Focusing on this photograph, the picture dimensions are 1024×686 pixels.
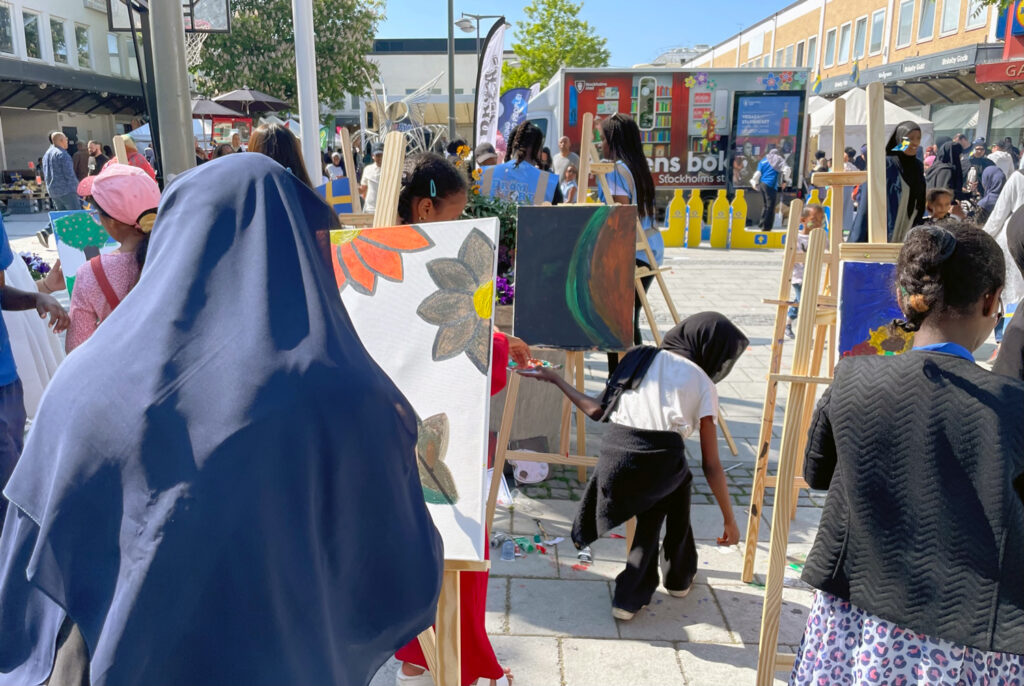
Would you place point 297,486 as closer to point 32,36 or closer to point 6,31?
point 6,31

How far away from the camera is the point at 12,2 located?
2652 centimetres

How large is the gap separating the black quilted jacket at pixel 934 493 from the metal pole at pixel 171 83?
426cm

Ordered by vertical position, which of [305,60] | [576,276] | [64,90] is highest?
[64,90]

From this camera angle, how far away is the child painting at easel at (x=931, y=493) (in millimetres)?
1672

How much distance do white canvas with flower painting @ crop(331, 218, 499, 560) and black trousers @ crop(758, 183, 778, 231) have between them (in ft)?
46.1

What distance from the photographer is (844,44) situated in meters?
35.1

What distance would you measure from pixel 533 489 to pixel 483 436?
248cm

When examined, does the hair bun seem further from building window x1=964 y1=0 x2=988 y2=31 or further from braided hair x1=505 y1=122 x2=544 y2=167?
building window x1=964 y1=0 x2=988 y2=31

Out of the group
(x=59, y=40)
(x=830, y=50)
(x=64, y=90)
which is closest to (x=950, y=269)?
(x=64, y=90)

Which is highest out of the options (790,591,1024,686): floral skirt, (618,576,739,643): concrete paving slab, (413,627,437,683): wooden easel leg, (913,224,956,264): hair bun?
(913,224,956,264): hair bun

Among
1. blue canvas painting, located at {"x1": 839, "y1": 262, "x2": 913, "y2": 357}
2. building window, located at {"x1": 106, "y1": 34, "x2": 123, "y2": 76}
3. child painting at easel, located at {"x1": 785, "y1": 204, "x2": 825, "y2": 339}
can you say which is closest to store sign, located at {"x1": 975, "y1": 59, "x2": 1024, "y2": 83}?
child painting at easel, located at {"x1": 785, "y1": 204, "x2": 825, "y2": 339}

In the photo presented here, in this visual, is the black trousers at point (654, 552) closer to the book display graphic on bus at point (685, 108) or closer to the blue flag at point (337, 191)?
the blue flag at point (337, 191)

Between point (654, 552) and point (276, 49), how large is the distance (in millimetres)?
29300

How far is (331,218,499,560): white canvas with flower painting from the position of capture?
2.16m
